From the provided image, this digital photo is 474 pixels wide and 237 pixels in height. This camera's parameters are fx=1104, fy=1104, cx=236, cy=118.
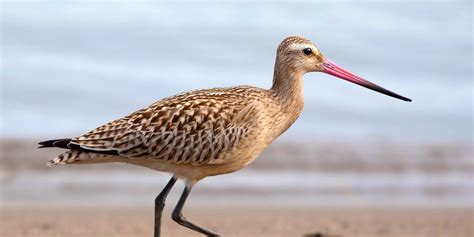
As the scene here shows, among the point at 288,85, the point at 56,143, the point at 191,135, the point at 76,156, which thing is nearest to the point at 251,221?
the point at 288,85

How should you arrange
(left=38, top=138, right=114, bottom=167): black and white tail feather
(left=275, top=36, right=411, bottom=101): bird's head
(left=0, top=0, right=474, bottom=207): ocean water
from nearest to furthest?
(left=38, top=138, right=114, bottom=167): black and white tail feather → (left=275, top=36, right=411, bottom=101): bird's head → (left=0, top=0, right=474, bottom=207): ocean water

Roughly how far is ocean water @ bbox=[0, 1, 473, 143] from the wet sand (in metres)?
4.53

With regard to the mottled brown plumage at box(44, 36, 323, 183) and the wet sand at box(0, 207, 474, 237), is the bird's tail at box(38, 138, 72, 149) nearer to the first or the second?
the mottled brown plumage at box(44, 36, 323, 183)

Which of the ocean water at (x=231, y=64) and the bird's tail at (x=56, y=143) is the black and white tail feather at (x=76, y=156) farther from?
the ocean water at (x=231, y=64)

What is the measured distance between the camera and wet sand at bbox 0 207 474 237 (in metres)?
12.2

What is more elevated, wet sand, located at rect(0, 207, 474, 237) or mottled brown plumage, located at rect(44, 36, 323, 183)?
mottled brown plumage, located at rect(44, 36, 323, 183)

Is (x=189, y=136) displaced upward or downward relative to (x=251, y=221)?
upward

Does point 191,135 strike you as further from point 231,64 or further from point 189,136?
point 231,64

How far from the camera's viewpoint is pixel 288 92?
1016 centimetres

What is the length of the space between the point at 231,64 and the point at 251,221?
11326 millimetres

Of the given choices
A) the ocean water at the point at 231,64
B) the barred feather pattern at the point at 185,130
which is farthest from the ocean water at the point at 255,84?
the barred feather pattern at the point at 185,130

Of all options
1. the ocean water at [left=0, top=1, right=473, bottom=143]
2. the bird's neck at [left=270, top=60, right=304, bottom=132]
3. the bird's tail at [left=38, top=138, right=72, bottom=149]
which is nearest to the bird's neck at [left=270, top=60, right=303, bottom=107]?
the bird's neck at [left=270, top=60, right=304, bottom=132]

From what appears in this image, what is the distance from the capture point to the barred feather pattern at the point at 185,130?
964cm

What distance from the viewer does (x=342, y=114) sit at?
21469mm
